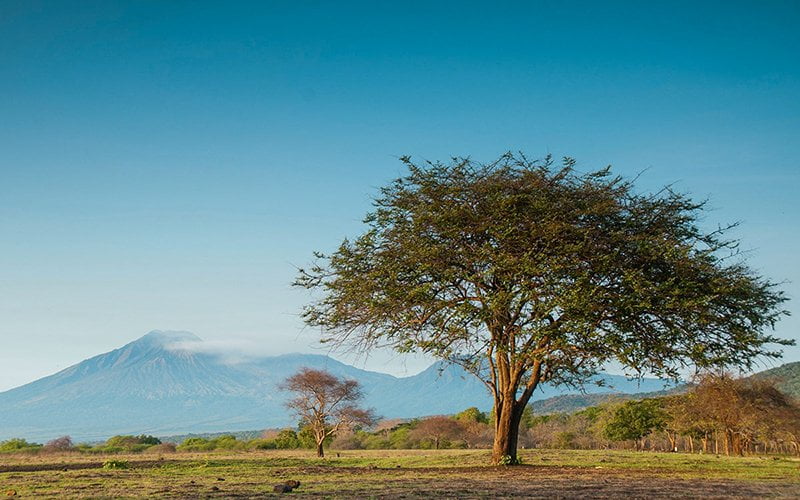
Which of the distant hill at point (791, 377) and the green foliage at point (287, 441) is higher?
the distant hill at point (791, 377)

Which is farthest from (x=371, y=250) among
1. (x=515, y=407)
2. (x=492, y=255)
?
(x=515, y=407)

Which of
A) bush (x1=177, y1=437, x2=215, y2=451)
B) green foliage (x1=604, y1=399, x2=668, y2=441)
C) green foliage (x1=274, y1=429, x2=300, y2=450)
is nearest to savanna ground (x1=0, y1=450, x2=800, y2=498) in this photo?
bush (x1=177, y1=437, x2=215, y2=451)

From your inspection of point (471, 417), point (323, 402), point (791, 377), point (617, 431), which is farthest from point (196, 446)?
point (791, 377)

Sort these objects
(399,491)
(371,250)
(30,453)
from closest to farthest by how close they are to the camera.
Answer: (399,491)
(371,250)
(30,453)

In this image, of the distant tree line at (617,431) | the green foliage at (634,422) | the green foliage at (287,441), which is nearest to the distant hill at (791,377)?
the distant tree line at (617,431)

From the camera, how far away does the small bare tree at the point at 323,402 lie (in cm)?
5986

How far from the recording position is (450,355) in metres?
28.9

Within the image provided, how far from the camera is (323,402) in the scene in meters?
60.2

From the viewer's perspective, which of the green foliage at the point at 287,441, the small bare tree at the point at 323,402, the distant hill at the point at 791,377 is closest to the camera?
the small bare tree at the point at 323,402

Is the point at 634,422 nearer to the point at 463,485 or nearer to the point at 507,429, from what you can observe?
the point at 507,429

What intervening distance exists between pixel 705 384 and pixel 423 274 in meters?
40.7

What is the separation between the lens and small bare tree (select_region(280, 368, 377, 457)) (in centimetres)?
5986

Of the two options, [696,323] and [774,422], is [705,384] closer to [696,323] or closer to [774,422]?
[774,422]

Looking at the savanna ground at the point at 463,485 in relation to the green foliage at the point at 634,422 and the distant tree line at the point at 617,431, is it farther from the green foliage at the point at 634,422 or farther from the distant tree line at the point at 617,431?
the green foliage at the point at 634,422
